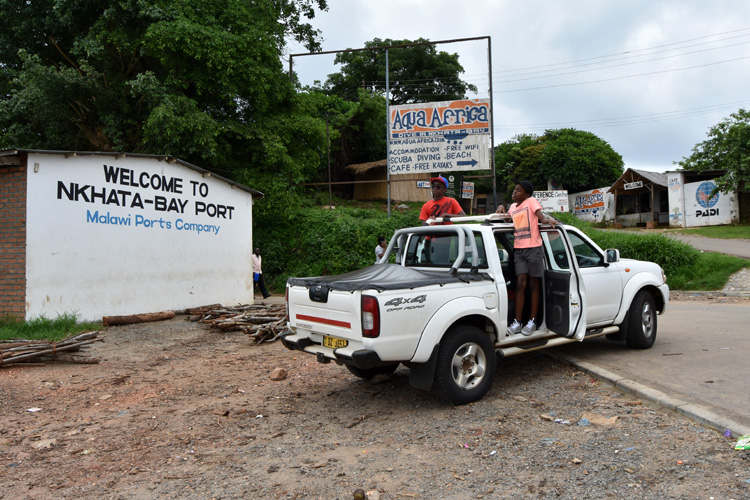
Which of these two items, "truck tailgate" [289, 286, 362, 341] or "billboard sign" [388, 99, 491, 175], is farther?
"billboard sign" [388, 99, 491, 175]

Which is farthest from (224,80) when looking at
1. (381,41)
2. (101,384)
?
(381,41)

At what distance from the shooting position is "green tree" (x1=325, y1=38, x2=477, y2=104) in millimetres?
39594

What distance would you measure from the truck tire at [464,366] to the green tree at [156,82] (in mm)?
12478

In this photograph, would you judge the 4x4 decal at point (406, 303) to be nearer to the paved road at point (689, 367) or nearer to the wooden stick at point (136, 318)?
the paved road at point (689, 367)

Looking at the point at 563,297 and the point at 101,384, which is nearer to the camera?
the point at 563,297

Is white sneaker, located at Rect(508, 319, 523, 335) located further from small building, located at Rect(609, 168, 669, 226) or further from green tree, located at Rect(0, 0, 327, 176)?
small building, located at Rect(609, 168, 669, 226)

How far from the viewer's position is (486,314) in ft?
16.5

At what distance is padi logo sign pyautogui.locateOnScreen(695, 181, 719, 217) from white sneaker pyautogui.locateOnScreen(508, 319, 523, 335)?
2824cm

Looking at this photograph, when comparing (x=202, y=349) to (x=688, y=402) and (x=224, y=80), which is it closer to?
(x=688, y=402)

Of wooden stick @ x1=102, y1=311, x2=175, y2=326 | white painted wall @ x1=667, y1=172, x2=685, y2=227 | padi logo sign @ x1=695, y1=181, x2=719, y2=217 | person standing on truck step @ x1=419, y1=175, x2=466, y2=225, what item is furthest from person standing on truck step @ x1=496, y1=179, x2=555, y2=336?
white painted wall @ x1=667, y1=172, x2=685, y2=227

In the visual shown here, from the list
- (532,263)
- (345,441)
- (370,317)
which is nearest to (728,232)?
(532,263)

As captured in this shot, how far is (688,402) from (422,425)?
7.39 feet

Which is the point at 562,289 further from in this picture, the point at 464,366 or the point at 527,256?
the point at 464,366

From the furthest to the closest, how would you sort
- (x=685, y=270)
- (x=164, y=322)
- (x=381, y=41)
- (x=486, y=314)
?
(x=381, y=41)
(x=685, y=270)
(x=164, y=322)
(x=486, y=314)
